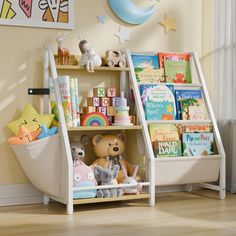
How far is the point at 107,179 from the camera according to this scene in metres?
3.04

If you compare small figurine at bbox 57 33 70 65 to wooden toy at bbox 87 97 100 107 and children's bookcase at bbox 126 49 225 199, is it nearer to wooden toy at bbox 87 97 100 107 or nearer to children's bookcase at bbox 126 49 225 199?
wooden toy at bbox 87 97 100 107

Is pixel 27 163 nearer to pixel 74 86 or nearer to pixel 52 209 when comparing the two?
pixel 52 209

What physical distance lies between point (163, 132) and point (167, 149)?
0.38ft

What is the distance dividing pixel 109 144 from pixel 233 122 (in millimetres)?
902

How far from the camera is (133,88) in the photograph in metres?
3.30

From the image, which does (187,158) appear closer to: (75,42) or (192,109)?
(192,109)

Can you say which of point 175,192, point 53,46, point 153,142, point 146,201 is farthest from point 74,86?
point 175,192

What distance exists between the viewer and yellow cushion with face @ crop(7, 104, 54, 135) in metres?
3.07

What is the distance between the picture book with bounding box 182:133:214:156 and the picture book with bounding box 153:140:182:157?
1.9 inches

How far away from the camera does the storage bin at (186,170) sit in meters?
3.17

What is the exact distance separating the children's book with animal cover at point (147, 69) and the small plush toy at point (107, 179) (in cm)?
67

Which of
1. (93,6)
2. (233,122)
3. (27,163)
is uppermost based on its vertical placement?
(93,6)

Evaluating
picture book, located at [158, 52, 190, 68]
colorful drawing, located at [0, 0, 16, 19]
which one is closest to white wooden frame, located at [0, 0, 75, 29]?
colorful drawing, located at [0, 0, 16, 19]

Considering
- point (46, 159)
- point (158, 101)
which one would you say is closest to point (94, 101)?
point (158, 101)
